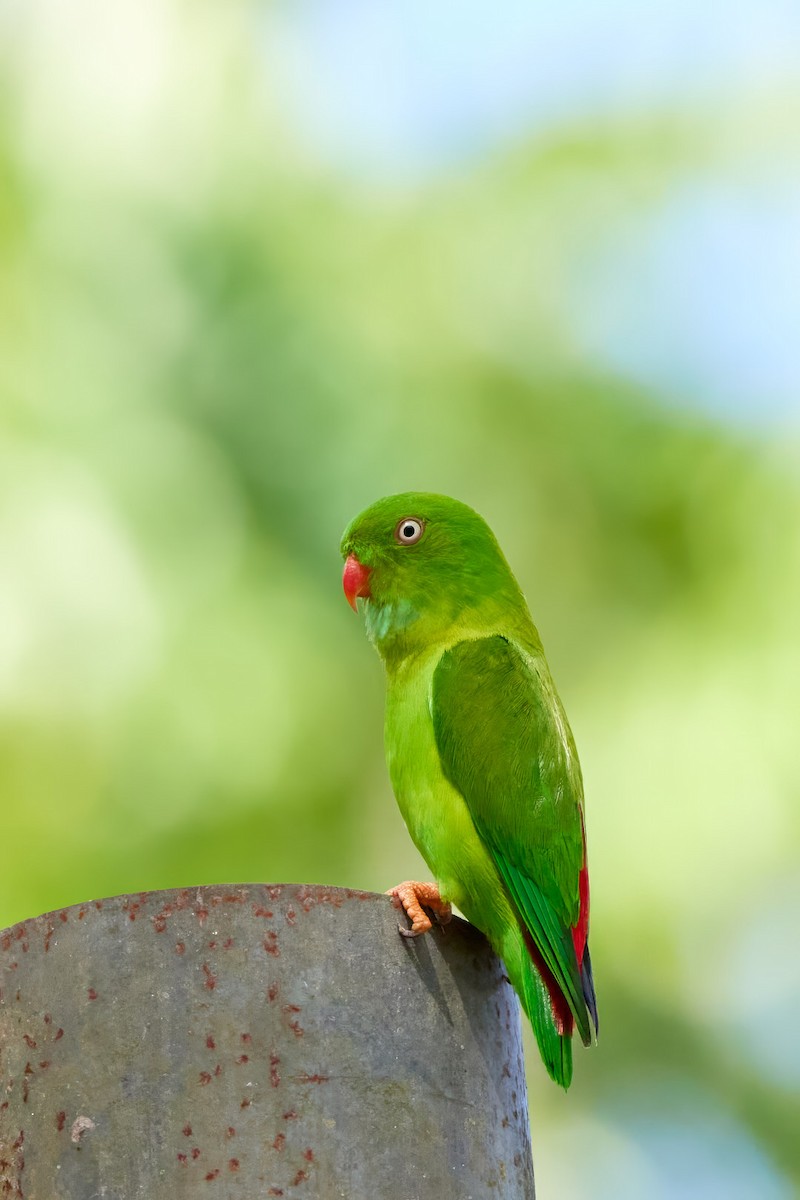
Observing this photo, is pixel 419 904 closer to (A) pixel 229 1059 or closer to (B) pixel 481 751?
(A) pixel 229 1059

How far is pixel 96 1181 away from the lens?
3.02 meters

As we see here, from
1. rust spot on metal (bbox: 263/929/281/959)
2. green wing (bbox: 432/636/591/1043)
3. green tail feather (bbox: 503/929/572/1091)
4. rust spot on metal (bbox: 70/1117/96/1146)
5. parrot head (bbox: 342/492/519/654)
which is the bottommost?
rust spot on metal (bbox: 70/1117/96/1146)

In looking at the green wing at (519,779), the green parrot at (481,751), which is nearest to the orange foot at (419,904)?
the green parrot at (481,751)

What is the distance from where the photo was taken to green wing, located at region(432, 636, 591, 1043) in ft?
14.1

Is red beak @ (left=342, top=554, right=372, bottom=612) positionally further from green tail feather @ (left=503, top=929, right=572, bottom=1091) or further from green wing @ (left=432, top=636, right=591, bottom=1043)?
green tail feather @ (left=503, top=929, right=572, bottom=1091)

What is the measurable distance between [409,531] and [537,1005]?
1762mm

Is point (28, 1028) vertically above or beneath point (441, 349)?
beneath

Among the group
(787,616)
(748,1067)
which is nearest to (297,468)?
(787,616)

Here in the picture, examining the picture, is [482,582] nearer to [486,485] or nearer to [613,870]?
[613,870]

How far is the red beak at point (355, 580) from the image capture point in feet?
17.1

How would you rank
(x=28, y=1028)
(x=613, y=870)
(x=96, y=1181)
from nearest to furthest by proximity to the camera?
(x=96, y=1181) < (x=28, y=1028) < (x=613, y=870)

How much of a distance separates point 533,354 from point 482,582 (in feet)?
19.7

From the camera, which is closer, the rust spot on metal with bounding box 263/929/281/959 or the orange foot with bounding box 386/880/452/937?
the rust spot on metal with bounding box 263/929/281/959

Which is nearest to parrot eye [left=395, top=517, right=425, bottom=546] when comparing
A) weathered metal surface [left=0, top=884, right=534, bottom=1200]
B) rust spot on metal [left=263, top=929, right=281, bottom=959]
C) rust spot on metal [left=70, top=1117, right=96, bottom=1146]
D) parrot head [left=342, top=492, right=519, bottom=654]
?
parrot head [left=342, top=492, right=519, bottom=654]
